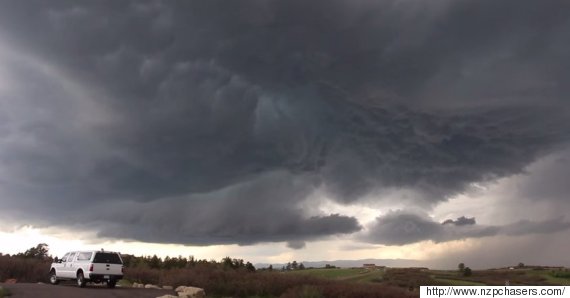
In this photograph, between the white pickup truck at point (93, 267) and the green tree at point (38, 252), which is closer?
the white pickup truck at point (93, 267)

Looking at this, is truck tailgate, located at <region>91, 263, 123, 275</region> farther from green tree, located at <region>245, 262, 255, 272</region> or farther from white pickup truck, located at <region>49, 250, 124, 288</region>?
green tree, located at <region>245, 262, 255, 272</region>

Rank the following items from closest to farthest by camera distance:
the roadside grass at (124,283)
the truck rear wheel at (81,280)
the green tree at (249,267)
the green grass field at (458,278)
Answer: the truck rear wheel at (81,280)
the roadside grass at (124,283)
the green grass field at (458,278)
the green tree at (249,267)

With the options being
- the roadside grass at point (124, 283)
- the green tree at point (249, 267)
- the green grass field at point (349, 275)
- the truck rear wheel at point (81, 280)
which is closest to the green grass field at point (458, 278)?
the green grass field at point (349, 275)

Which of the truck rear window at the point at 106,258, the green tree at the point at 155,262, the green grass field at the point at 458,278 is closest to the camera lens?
the truck rear window at the point at 106,258

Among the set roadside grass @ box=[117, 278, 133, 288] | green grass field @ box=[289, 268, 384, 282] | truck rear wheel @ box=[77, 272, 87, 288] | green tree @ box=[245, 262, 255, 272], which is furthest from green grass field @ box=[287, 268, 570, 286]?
truck rear wheel @ box=[77, 272, 87, 288]

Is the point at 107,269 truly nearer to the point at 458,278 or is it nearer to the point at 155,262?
the point at 155,262

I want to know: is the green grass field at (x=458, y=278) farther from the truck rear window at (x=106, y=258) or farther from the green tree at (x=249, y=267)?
the truck rear window at (x=106, y=258)

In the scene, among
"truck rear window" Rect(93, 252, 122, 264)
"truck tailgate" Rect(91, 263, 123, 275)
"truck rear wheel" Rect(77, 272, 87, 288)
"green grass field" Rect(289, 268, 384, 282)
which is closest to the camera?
"truck tailgate" Rect(91, 263, 123, 275)


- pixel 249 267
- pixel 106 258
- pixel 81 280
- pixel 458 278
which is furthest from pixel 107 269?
pixel 458 278
